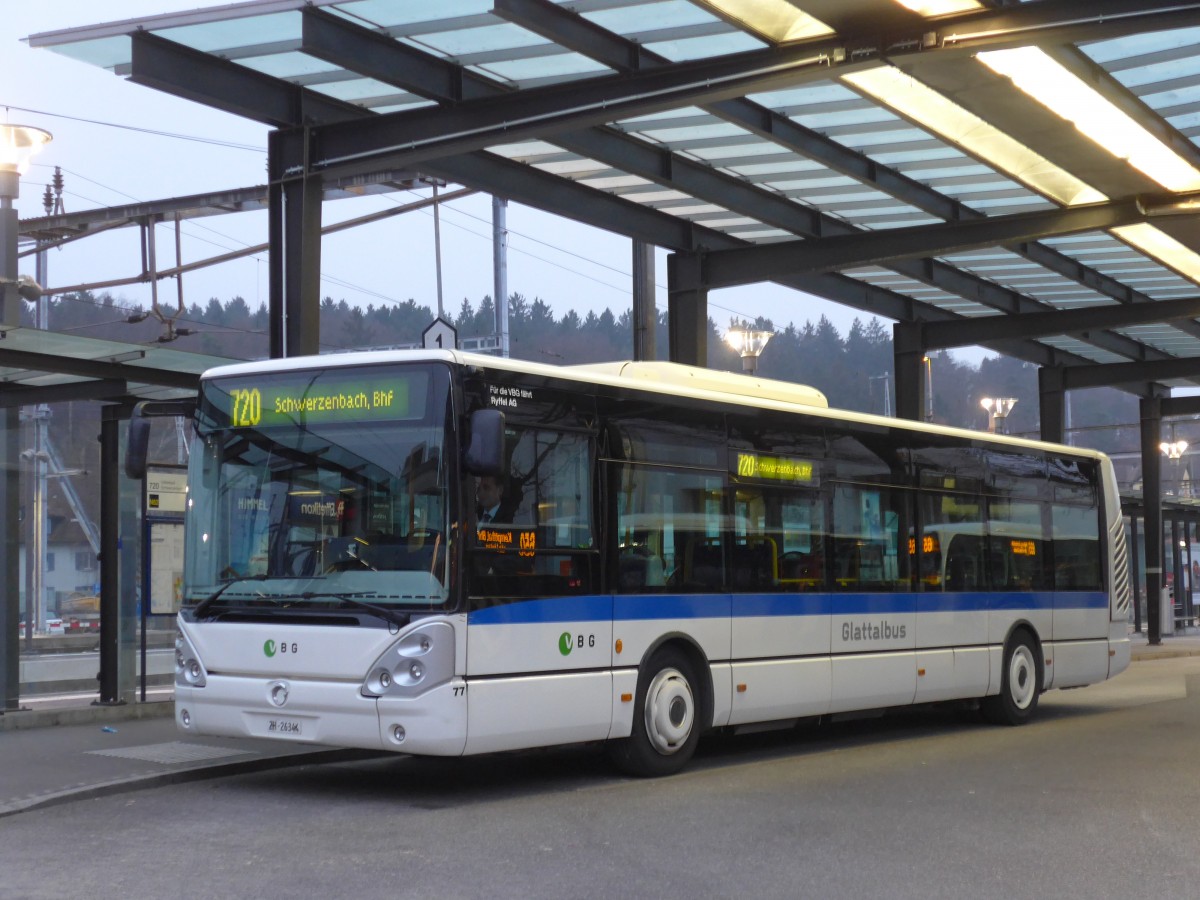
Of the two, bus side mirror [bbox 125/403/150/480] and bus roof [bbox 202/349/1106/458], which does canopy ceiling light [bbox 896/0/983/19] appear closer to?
bus roof [bbox 202/349/1106/458]

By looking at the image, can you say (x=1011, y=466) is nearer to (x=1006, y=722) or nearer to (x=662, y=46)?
(x=1006, y=722)

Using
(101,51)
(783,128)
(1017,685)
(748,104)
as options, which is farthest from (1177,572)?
(101,51)

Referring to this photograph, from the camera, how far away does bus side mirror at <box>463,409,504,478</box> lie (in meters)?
10.0

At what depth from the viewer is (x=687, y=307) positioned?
865 inches

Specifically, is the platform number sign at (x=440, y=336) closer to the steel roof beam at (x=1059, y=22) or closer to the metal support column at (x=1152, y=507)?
the steel roof beam at (x=1059, y=22)

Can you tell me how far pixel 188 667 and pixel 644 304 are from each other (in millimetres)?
10366

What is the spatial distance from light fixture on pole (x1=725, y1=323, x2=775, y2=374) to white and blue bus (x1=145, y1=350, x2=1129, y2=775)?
31.1 ft

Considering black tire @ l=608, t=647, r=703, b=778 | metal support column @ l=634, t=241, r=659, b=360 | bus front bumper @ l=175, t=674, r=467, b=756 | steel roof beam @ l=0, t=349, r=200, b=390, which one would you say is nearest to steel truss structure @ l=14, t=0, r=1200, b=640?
metal support column @ l=634, t=241, r=659, b=360

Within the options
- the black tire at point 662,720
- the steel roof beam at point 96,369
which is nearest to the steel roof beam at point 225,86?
the steel roof beam at point 96,369

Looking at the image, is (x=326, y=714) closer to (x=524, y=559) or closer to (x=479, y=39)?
(x=524, y=559)

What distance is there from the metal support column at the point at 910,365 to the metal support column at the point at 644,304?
801cm

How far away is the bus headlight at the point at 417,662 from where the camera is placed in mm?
9992

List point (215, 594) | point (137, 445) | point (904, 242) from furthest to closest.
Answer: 1. point (904, 242)
2. point (137, 445)
3. point (215, 594)

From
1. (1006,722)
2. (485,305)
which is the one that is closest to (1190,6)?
(1006,722)
